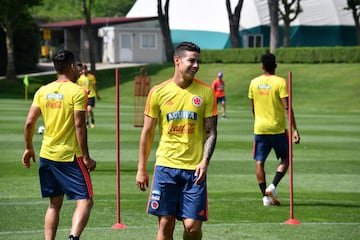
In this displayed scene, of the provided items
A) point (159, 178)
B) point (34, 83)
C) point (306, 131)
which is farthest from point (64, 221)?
point (34, 83)

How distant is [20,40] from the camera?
68.0m

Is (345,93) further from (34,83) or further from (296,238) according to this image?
(296,238)

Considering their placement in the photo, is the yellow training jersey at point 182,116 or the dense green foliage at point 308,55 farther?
the dense green foliage at point 308,55

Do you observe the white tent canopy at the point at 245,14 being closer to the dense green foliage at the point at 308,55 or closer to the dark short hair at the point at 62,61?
the dense green foliage at the point at 308,55

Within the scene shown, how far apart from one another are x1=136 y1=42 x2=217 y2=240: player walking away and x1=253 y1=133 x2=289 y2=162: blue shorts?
5.04 metres

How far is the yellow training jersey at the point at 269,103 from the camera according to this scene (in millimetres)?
13383

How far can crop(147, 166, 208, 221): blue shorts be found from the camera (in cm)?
850

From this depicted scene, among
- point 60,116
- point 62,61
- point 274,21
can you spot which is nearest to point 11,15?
point 274,21

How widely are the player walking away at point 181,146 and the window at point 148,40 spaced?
74307mm

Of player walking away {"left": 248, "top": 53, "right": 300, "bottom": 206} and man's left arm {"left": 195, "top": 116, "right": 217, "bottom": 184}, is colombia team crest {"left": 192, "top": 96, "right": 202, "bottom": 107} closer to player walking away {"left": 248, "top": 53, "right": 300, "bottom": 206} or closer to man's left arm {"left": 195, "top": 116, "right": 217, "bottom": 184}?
man's left arm {"left": 195, "top": 116, "right": 217, "bottom": 184}

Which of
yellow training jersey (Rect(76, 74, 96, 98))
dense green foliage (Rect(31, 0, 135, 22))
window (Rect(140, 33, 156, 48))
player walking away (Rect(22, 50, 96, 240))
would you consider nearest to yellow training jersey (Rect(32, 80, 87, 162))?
player walking away (Rect(22, 50, 96, 240))

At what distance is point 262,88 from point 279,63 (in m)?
45.1

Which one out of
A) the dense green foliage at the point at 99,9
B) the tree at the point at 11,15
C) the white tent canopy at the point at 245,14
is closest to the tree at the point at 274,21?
the tree at the point at 11,15

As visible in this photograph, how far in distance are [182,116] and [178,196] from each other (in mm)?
737
